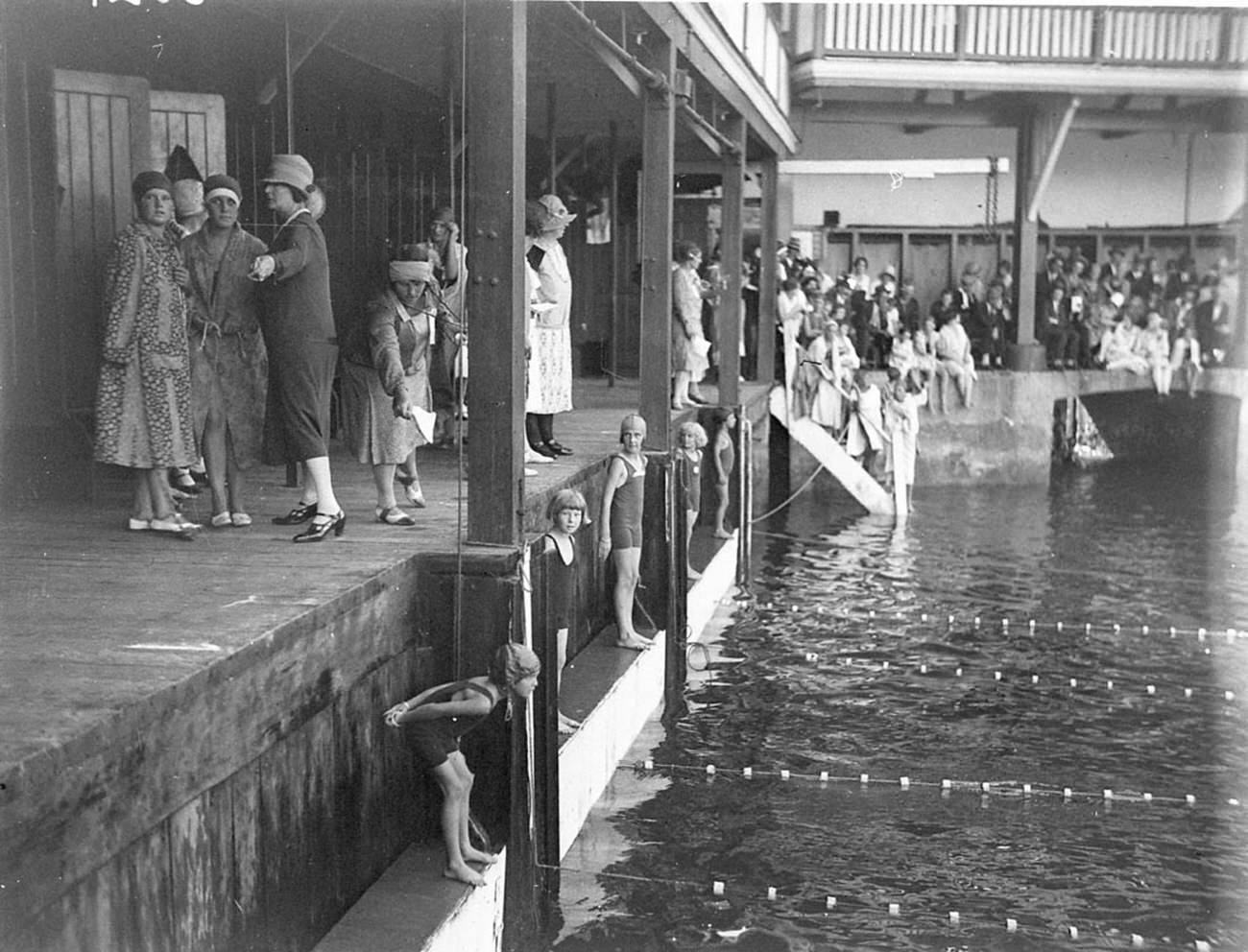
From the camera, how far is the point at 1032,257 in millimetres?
22797

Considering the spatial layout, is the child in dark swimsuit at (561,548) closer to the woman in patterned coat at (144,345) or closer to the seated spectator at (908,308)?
the woman in patterned coat at (144,345)

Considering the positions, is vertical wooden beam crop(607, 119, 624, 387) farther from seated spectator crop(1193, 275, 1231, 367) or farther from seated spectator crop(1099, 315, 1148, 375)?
seated spectator crop(1193, 275, 1231, 367)

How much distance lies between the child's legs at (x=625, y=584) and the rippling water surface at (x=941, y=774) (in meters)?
0.70

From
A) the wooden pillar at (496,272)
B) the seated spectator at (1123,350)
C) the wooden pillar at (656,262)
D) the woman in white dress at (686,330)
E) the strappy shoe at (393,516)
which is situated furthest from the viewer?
the seated spectator at (1123,350)

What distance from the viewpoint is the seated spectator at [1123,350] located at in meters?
23.0

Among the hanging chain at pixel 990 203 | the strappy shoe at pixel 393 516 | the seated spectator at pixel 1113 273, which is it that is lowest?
the strappy shoe at pixel 393 516

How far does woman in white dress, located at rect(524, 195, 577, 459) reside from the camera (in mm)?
9688

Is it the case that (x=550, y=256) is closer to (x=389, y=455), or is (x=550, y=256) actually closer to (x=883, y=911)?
(x=389, y=455)

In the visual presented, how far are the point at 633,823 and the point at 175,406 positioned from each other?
3.14 metres

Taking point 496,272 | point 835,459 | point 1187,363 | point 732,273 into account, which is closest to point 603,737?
point 496,272

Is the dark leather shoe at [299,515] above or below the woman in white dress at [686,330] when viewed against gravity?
below

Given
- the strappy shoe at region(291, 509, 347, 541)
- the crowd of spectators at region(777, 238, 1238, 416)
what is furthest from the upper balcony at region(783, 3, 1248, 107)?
the strappy shoe at region(291, 509, 347, 541)

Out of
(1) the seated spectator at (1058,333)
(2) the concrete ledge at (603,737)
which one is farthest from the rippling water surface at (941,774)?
(1) the seated spectator at (1058,333)

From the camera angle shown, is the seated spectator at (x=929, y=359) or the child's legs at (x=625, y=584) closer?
the child's legs at (x=625, y=584)
